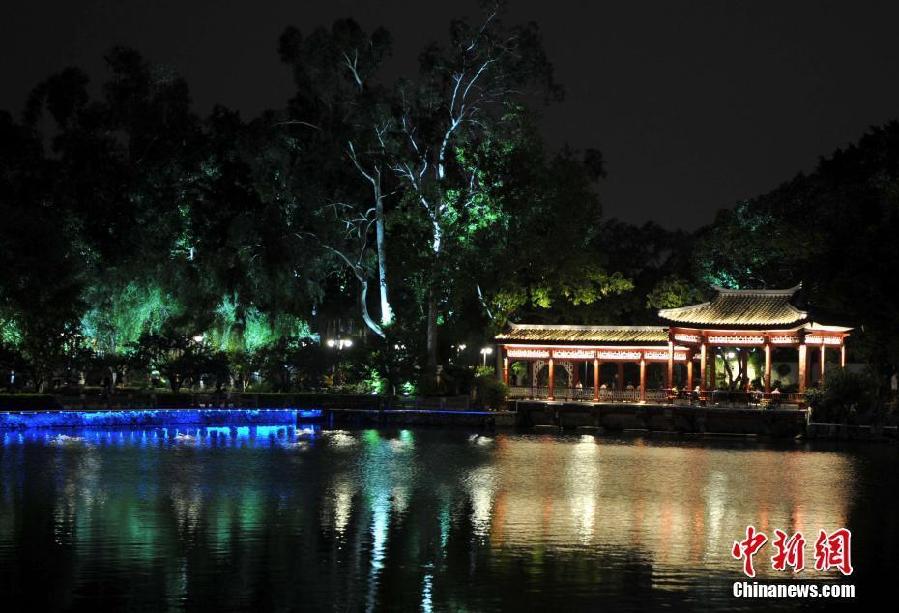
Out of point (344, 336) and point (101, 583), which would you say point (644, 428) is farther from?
point (101, 583)

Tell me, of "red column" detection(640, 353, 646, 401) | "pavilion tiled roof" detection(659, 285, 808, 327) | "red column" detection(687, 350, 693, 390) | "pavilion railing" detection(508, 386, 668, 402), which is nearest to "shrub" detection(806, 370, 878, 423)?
"pavilion tiled roof" detection(659, 285, 808, 327)

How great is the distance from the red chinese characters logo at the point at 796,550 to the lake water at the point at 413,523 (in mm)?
182

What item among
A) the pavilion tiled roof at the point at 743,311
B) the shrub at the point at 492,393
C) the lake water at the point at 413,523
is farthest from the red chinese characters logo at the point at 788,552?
the shrub at the point at 492,393

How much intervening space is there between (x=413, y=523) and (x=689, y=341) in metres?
27.9

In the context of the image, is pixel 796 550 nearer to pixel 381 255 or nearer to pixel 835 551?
pixel 835 551

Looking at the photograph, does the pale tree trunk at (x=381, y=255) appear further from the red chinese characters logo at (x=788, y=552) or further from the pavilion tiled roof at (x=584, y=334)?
the red chinese characters logo at (x=788, y=552)

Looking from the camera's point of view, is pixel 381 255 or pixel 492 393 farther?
pixel 381 255

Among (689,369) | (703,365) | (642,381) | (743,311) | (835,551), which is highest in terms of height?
(743,311)

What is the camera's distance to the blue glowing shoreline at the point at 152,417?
131 feet

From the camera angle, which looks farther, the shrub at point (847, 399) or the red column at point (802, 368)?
the red column at point (802, 368)

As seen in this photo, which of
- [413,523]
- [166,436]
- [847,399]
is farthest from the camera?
[847,399]

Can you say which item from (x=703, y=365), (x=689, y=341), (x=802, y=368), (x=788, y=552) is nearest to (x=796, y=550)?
(x=788, y=552)

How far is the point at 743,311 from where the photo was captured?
4616cm

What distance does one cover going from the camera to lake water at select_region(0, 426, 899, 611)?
1538 cm
